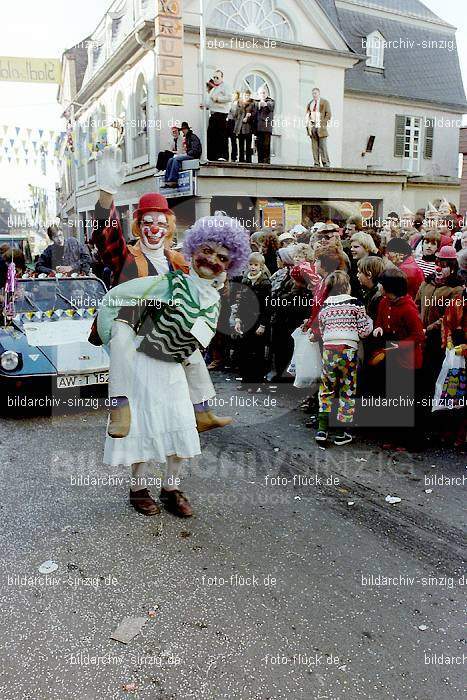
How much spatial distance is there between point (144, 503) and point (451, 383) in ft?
9.31

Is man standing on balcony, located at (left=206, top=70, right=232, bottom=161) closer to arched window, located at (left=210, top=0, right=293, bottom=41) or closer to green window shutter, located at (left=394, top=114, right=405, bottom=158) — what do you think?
arched window, located at (left=210, top=0, right=293, bottom=41)

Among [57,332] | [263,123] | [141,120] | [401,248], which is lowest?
[57,332]

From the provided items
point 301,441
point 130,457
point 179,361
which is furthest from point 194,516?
point 301,441

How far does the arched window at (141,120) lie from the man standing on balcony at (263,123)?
3937 millimetres

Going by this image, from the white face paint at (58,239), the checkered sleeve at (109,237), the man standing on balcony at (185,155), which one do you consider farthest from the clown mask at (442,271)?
the man standing on balcony at (185,155)

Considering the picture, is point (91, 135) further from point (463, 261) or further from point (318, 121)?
point (463, 261)

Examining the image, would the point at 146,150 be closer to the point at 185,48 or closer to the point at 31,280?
the point at 185,48

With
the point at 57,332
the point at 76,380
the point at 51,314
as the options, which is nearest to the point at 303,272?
the point at 76,380

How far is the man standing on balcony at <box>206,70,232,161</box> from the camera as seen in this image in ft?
47.1

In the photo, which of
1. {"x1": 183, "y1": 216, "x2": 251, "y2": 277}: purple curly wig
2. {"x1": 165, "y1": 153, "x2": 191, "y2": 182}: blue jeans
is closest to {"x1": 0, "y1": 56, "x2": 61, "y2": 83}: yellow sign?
{"x1": 165, "y1": 153, "x2": 191, "y2": 182}: blue jeans

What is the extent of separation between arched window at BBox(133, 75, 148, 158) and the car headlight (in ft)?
41.3

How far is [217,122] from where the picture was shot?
1430 centimetres

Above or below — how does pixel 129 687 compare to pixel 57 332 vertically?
below

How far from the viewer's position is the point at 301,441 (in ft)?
18.0
